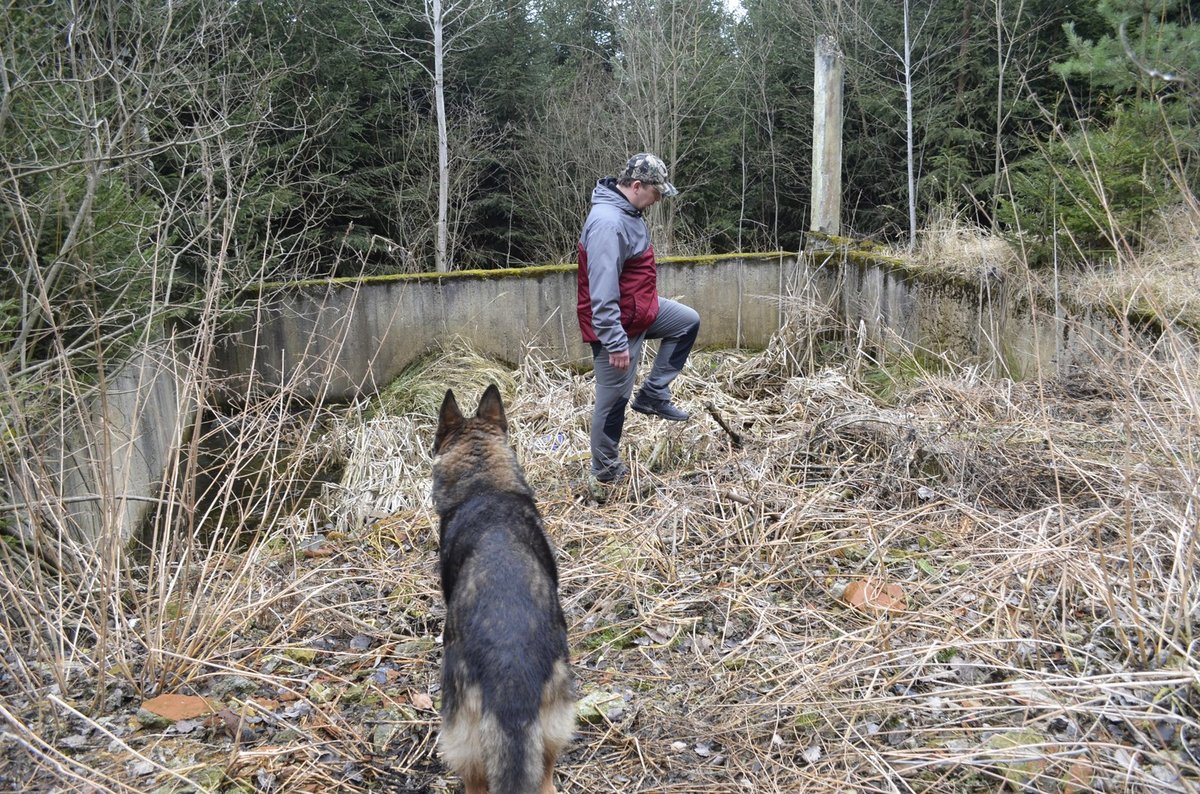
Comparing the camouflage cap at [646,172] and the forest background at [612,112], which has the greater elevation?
the forest background at [612,112]

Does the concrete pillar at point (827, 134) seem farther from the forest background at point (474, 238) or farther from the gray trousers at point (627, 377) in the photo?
the gray trousers at point (627, 377)

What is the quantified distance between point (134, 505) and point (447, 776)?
4.68 meters

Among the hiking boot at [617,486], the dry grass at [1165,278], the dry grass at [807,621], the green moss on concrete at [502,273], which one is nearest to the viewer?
the dry grass at [807,621]

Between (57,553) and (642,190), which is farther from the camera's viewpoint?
(642,190)

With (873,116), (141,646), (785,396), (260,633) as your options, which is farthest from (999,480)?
(873,116)

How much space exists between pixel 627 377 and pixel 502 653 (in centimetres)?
307

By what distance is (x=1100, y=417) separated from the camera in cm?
572

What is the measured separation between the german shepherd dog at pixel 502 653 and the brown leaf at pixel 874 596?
5.71 ft

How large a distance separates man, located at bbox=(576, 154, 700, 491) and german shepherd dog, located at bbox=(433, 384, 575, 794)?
206 centimetres

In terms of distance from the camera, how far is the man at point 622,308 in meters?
5.08

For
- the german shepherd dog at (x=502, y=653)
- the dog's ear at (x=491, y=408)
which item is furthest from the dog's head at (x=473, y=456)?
the german shepherd dog at (x=502, y=653)

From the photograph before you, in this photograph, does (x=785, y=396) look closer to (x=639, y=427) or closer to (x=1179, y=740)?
(x=639, y=427)

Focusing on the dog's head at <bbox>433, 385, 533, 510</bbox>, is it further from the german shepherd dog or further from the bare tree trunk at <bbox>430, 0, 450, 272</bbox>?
the bare tree trunk at <bbox>430, 0, 450, 272</bbox>

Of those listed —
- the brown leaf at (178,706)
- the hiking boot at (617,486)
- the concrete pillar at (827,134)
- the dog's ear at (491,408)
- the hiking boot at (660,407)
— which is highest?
→ the concrete pillar at (827,134)
